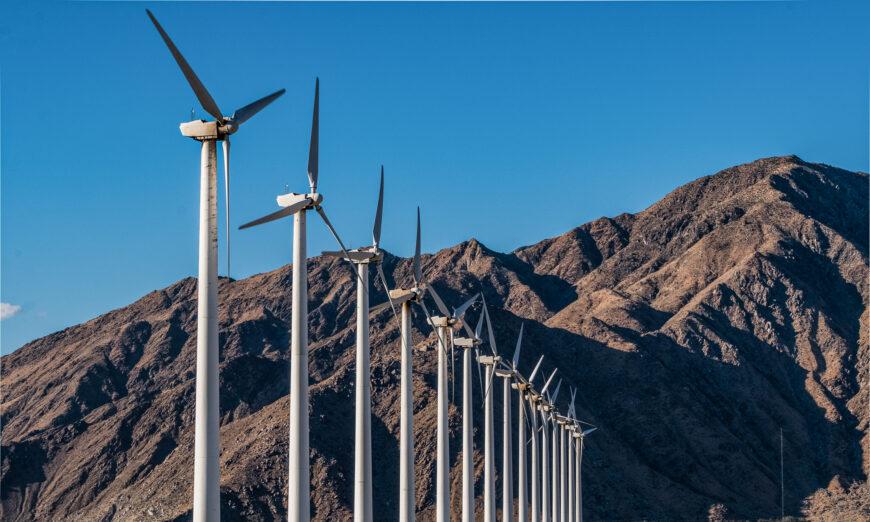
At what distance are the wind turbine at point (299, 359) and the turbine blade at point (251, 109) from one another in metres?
3.70

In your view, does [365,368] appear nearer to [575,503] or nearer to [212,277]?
[212,277]

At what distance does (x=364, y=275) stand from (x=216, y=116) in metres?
21.6

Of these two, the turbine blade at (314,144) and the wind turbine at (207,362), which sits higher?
the turbine blade at (314,144)

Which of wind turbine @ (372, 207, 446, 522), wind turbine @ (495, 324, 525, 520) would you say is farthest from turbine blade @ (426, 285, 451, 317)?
wind turbine @ (495, 324, 525, 520)

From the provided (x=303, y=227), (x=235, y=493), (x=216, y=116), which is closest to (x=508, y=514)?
(x=303, y=227)

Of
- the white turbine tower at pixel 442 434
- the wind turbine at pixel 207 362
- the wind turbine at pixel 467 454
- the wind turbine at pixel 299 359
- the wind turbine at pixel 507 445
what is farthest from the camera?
the wind turbine at pixel 507 445

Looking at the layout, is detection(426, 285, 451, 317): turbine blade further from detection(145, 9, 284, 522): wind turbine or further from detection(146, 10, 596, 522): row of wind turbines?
detection(145, 9, 284, 522): wind turbine

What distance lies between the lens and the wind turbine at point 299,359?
153 feet

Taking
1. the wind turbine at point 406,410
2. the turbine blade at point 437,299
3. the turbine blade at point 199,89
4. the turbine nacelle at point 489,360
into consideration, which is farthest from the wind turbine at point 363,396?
the turbine nacelle at point 489,360

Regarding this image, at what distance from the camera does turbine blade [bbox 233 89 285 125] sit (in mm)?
40531

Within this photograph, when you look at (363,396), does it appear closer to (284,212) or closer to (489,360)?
A: (284,212)

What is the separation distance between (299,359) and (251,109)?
8.88 meters

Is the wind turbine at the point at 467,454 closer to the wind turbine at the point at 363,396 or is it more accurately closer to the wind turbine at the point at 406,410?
the wind turbine at the point at 406,410

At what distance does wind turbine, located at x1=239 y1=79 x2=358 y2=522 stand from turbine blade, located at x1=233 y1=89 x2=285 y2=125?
3699 mm
